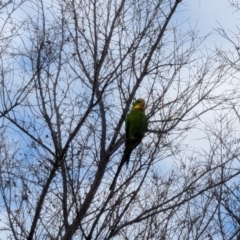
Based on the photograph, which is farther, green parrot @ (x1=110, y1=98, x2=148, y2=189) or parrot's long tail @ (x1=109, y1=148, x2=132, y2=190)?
green parrot @ (x1=110, y1=98, x2=148, y2=189)

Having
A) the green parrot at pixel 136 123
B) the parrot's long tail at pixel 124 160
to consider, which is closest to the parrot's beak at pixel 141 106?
the green parrot at pixel 136 123

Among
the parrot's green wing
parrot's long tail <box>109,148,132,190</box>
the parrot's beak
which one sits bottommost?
parrot's long tail <box>109,148,132,190</box>

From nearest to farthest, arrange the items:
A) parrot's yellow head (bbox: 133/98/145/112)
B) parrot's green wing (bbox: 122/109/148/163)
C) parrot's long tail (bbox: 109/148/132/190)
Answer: parrot's long tail (bbox: 109/148/132/190), parrot's green wing (bbox: 122/109/148/163), parrot's yellow head (bbox: 133/98/145/112)

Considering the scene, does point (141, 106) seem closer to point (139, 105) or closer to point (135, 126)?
point (139, 105)

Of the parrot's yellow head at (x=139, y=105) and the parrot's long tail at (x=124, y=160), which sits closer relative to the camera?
the parrot's long tail at (x=124, y=160)

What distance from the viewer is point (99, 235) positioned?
4844mm

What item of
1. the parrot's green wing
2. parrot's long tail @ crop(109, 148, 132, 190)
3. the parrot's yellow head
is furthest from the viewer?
the parrot's yellow head

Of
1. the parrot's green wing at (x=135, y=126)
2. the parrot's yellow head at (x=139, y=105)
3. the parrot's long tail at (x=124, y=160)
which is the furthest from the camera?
the parrot's yellow head at (x=139, y=105)

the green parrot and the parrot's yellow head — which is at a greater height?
the parrot's yellow head

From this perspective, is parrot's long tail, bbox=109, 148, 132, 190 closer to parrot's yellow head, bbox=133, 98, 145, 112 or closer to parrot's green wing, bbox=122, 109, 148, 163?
parrot's green wing, bbox=122, 109, 148, 163

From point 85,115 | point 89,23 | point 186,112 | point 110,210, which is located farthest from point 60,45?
point 110,210

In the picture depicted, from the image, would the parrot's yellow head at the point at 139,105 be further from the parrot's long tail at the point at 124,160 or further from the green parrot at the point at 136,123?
the parrot's long tail at the point at 124,160

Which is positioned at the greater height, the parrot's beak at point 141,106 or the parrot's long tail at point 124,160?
the parrot's beak at point 141,106

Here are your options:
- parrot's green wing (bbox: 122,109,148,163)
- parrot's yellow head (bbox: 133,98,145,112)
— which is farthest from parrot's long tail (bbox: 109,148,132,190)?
parrot's yellow head (bbox: 133,98,145,112)
